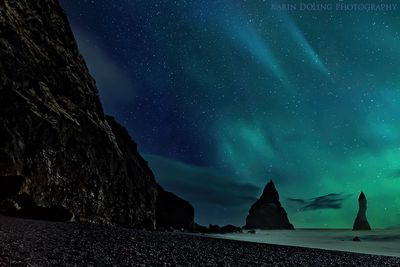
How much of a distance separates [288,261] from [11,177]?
16770mm

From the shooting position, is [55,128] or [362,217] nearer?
[55,128]

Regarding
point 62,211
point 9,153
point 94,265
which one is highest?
point 9,153

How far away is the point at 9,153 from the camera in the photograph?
21172 mm

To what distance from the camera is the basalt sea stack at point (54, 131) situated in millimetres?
22688

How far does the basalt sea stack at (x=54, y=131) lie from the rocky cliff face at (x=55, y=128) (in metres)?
0.07

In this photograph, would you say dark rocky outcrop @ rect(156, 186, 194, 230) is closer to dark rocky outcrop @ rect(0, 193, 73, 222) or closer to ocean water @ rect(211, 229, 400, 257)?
ocean water @ rect(211, 229, 400, 257)

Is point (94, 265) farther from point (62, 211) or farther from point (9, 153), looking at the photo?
point (62, 211)

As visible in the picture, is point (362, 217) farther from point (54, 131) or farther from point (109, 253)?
point (109, 253)

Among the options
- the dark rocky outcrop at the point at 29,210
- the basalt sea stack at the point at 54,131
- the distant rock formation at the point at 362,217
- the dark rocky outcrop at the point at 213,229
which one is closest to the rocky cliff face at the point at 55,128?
the basalt sea stack at the point at 54,131

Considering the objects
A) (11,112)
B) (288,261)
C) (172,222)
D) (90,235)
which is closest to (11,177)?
(11,112)

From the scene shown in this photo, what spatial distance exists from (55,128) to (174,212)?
165 ft

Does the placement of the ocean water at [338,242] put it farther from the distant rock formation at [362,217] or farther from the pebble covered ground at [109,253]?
the distant rock formation at [362,217]

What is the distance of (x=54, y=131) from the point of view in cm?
2594

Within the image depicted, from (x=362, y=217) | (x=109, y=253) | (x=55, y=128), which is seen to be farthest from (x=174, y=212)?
(x=362, y=217)
